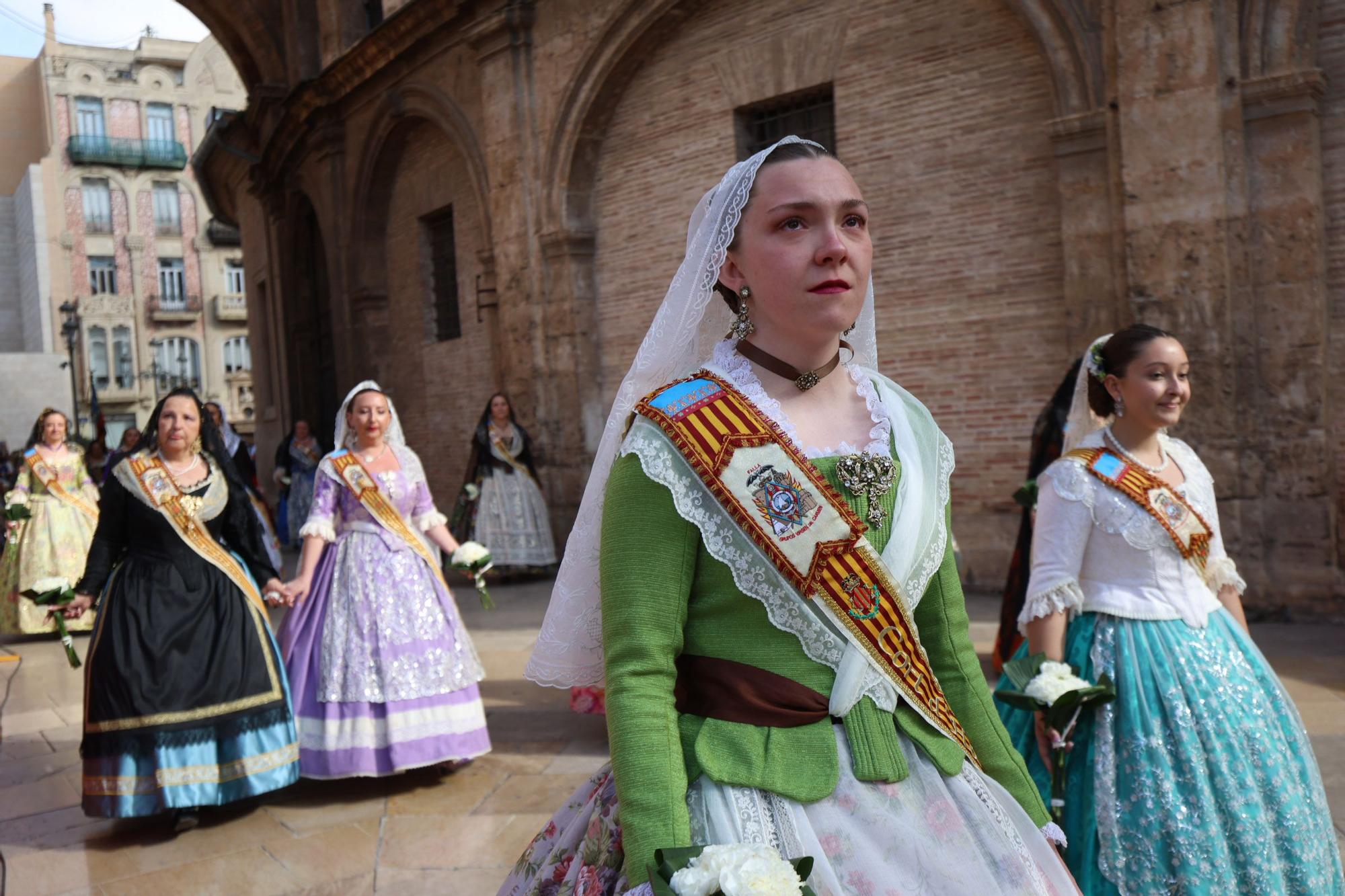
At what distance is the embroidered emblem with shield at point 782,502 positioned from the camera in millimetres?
1703

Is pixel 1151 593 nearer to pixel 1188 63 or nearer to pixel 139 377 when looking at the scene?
pixel 1188 63

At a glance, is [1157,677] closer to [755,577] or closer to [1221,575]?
[1221,575]

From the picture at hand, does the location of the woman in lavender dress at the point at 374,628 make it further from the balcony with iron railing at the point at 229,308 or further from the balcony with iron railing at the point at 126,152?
the balcony with iron railing at the point at 126,152

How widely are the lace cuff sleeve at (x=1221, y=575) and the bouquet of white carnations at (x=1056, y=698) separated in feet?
2.08

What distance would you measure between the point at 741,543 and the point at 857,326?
2.25 ft

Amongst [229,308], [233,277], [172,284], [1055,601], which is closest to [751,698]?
[1055,601]

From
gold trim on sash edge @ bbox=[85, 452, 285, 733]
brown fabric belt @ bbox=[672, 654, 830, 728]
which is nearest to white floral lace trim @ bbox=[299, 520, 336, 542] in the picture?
gold trim on sash edge @ bbox=[85, 452, 285, 733]

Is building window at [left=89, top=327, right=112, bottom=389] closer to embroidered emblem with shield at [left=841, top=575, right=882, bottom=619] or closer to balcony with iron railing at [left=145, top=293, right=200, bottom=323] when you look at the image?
balcony with iron railing at [left=145, top=293, right=200, bottom=323]

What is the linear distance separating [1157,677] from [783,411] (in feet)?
6.10

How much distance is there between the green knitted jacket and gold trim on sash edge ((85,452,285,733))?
387 cm

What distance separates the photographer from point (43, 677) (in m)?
8.43

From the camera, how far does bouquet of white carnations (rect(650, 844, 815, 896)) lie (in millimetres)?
1337

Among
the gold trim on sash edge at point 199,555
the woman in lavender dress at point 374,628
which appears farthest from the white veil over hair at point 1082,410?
the gold trim on sash edge at point 199,555

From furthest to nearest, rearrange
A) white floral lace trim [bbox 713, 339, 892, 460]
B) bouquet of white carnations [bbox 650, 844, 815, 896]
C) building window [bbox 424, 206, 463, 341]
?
building window [bbox 424, 206, 463, 341], white floral lace trim [bbox 713, 339, 892, 460], bouquet of white carnations [bbox 650, 844, 815, 896]
